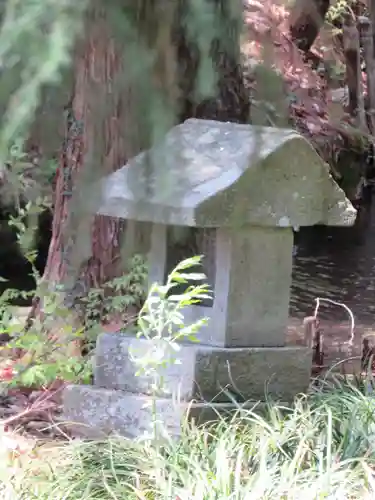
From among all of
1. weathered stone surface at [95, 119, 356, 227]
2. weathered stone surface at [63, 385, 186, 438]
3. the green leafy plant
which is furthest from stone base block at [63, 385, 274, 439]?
weathered stone surface at [95, 119, 356, 227]

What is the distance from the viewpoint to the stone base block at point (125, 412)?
3.62 meters

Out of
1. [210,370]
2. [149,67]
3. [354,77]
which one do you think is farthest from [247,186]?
[354,77]

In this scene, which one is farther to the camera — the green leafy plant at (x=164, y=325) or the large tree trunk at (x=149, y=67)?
the green leafy plant at (x=164, y=325)

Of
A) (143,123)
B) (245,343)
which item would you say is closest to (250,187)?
(245,343)

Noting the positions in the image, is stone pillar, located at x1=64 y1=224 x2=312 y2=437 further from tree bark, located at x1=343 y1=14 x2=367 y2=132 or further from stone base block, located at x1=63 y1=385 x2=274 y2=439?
tree bark, located at x1=343 y1=14 x2=367 y2=132

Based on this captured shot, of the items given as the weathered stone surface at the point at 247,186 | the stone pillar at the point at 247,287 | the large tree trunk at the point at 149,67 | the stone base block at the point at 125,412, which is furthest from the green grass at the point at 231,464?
the large tree trunk at the point at 149,67

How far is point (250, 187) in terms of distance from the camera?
3598 mm

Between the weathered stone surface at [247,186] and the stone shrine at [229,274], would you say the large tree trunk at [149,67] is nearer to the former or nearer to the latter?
the weathered stone surface at [247,186]

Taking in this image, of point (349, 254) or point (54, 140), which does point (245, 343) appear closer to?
point (54, 140)

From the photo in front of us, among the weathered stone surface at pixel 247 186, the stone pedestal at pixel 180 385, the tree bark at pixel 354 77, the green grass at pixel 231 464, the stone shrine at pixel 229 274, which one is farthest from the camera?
the tree bark at pixel 354 77

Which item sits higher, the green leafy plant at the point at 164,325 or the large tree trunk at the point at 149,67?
the large tree trunk at the point at 149,67

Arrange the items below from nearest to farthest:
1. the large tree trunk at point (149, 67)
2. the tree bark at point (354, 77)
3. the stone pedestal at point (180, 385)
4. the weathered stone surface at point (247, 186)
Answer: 1. the large tree trunk at point (149, 67)
2. the weathered stone surface at point (247, 186)
3. the stone pedestal at point (180, 385)
4. the tree bark at point (354, 77)

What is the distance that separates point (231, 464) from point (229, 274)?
0.89 metres

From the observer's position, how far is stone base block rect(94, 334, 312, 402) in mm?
3699
